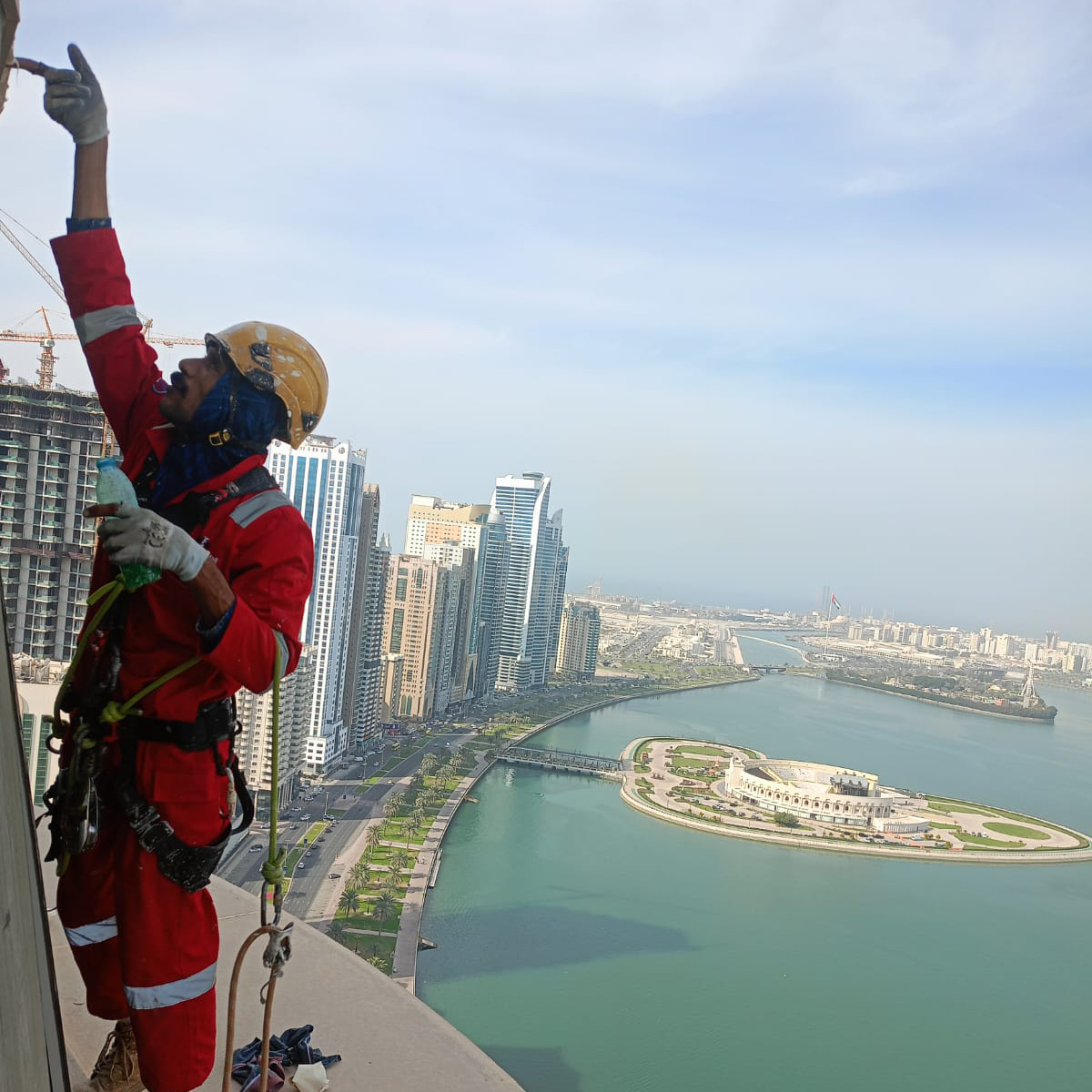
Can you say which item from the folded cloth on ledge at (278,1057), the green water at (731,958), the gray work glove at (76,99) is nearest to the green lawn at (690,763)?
the green water at (731,958)

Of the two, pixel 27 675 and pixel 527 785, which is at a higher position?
pixel 27 675

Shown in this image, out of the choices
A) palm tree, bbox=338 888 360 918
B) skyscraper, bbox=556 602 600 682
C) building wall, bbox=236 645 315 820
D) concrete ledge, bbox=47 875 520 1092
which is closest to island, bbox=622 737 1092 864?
building wall, bbox=236 645 315 820

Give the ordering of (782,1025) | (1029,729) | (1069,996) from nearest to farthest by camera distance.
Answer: (782,1025)
(1069,996)
(1029,729)

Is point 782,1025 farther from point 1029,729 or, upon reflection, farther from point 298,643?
point 1029,729

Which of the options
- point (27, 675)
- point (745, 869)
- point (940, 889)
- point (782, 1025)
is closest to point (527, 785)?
point (745, 869)

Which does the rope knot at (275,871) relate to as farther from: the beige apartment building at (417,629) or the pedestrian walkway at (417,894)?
the beige apartment building at (417,629)

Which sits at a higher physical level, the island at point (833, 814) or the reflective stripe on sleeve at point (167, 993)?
the reflective stripe on sleeve at point (167, 993)

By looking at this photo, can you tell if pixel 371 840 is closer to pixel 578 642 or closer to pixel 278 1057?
pixel 278 1057
